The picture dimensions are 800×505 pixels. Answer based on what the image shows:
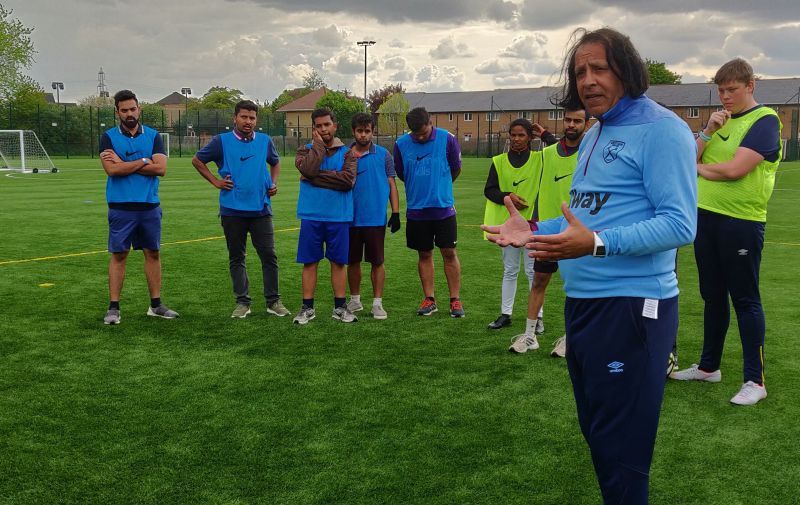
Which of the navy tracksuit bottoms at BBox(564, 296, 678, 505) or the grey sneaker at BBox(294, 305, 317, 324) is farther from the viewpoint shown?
the grey sneaker at BBox(294, 305, 317, 324)

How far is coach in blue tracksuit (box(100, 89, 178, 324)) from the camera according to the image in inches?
267

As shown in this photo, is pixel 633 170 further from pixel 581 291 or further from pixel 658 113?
pixel 581 291

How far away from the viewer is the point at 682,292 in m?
8.52

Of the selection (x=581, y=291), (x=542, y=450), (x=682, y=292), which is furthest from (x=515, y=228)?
(x=682, y=292)

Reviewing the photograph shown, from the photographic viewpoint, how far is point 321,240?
7.10 metres

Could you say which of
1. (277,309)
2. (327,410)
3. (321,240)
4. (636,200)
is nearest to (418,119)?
(321,240)

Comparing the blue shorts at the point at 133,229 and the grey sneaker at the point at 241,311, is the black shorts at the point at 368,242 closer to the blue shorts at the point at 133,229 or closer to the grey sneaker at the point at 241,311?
the grey sneaker at the point at 241,311

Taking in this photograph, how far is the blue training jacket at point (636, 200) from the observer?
225 centimetres

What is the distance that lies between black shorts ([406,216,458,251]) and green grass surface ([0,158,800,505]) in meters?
0.72

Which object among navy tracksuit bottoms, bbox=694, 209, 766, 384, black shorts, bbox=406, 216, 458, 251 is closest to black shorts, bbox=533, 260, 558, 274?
navy tracksuit bottoms, bbox=694, 209, 766, 384

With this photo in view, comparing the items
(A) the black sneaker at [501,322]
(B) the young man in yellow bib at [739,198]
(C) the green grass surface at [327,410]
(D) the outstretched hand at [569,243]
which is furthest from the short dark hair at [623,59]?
(A) the black sneaker at [501,322]

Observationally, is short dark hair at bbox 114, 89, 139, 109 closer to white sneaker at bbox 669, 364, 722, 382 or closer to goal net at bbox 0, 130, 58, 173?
white sneaker at bbox 669, 364, 722, 382

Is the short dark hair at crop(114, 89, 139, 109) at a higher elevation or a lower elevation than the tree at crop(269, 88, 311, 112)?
lower

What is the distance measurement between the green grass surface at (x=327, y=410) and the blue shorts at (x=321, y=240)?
0.65m
